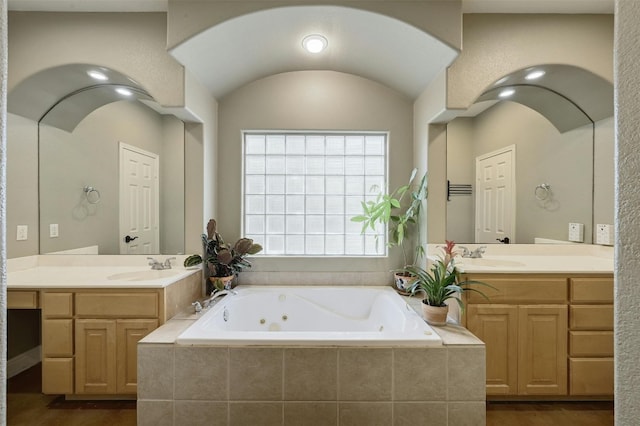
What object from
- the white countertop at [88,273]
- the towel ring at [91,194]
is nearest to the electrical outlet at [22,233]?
the white countertop at [88,273]

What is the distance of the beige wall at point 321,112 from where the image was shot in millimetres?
2695

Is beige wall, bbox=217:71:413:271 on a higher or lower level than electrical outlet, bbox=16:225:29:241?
higher

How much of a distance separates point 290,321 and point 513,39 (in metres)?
2.70

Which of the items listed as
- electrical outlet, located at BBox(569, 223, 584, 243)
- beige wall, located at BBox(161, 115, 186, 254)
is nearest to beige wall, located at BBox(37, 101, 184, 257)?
beige wall, located at BBox(161, 115, 186, 254)

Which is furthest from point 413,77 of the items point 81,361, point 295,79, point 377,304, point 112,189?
point 81,361

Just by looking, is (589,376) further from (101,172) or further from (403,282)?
(101,172)

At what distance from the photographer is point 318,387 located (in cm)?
157

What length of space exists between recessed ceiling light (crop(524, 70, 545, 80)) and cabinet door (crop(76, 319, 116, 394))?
3.38 m

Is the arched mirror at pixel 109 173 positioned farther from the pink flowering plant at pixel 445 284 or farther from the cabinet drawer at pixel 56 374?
the pink flowering plant at pixel 445 284

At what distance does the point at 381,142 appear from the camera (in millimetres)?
2811

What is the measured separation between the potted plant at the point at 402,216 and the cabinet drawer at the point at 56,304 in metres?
2.09

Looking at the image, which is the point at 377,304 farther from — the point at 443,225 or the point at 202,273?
the point at 202,273

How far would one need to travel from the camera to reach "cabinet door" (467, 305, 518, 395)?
1.92 m

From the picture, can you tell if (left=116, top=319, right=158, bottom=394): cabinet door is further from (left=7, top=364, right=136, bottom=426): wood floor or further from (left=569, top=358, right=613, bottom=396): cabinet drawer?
(left=569, top=358, right=613, bottom=396): cabinet drawer
